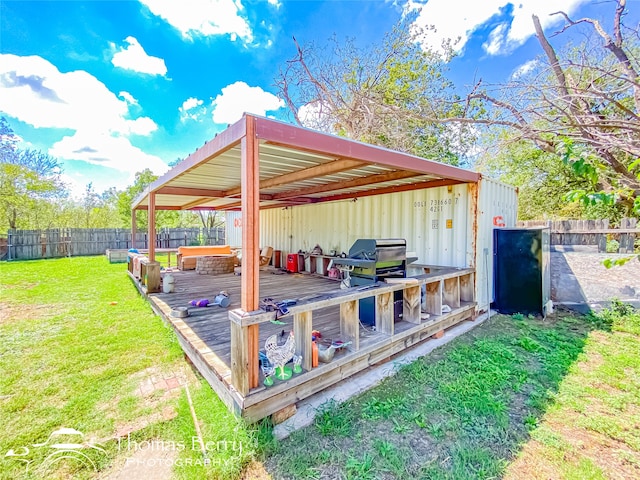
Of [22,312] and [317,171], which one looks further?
[22,312]

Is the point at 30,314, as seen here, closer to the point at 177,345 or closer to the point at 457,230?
the point at 177,345

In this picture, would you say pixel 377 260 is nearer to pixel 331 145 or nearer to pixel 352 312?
pixel 352 312

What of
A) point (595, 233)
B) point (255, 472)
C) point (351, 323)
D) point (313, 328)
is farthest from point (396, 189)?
point (255, 472)

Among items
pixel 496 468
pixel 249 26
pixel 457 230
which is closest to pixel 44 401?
pixel 496 468

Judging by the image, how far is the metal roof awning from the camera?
2340mm

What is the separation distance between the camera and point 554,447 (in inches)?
82.2

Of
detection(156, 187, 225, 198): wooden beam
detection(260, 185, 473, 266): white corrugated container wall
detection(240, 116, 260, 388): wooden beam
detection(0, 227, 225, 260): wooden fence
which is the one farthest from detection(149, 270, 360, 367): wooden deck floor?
detection(0, 227, 225, 260): wooden fence

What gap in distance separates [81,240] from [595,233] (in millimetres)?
19328

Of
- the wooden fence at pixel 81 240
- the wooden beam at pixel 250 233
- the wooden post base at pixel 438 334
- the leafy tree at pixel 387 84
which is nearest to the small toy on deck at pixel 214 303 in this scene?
the wooden beam at pixel 250 233

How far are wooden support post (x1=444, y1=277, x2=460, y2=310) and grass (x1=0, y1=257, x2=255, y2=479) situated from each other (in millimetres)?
3532

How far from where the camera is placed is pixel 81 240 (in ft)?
46.4

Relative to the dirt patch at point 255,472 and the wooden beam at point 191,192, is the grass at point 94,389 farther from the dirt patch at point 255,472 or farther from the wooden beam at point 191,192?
the wooden beam at point 191,192

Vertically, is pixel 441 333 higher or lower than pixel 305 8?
lower

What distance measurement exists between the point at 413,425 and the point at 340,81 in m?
11.0
